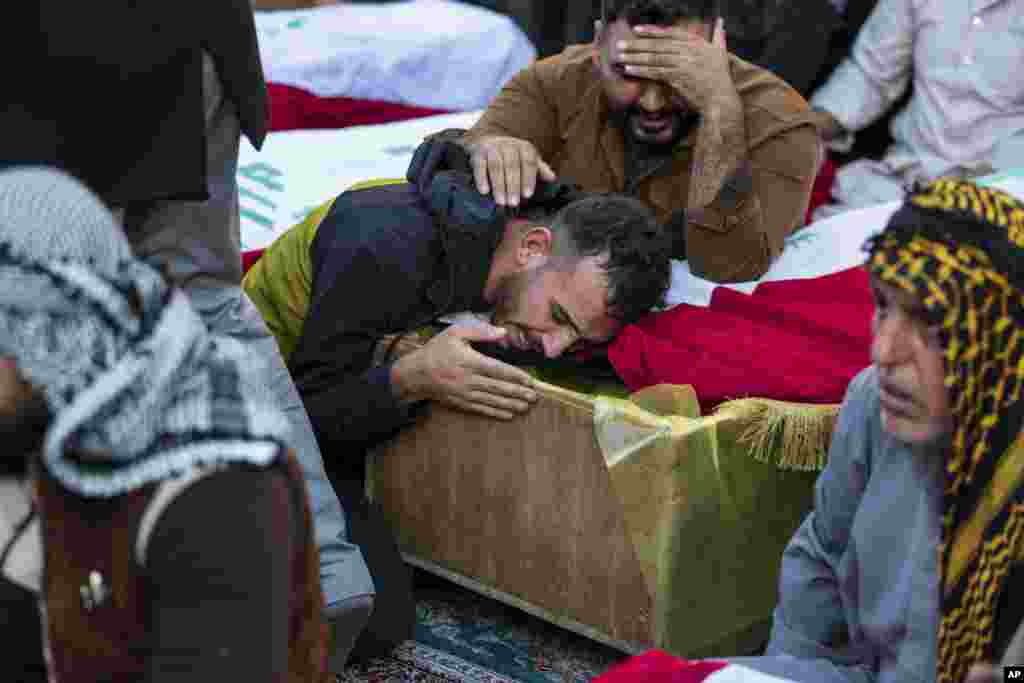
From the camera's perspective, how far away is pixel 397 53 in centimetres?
576

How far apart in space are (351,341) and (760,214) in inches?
39.8

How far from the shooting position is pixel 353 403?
2963 mm

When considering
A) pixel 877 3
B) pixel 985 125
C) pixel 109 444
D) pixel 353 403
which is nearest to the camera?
pixel 109 444

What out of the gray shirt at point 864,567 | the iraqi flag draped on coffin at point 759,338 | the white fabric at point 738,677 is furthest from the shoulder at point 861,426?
Answer: the iraqi flag draped on coffin at point 759,338

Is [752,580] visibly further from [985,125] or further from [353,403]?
[985,125]

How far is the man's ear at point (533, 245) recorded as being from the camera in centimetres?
309

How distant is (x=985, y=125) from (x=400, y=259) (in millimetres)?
2363

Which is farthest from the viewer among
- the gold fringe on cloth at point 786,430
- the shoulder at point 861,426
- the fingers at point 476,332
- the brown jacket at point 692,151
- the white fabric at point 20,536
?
the brown jacket at point 692,151

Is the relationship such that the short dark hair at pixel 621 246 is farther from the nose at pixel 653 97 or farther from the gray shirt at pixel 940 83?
the gray shirt at pixel 940 83

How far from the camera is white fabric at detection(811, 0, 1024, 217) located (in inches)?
178

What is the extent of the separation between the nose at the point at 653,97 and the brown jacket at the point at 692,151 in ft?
0.40

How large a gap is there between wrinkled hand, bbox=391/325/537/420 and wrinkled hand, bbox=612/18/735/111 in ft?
2.82

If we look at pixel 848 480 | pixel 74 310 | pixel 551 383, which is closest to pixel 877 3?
pixel 551 383

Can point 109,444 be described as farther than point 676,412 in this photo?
No
